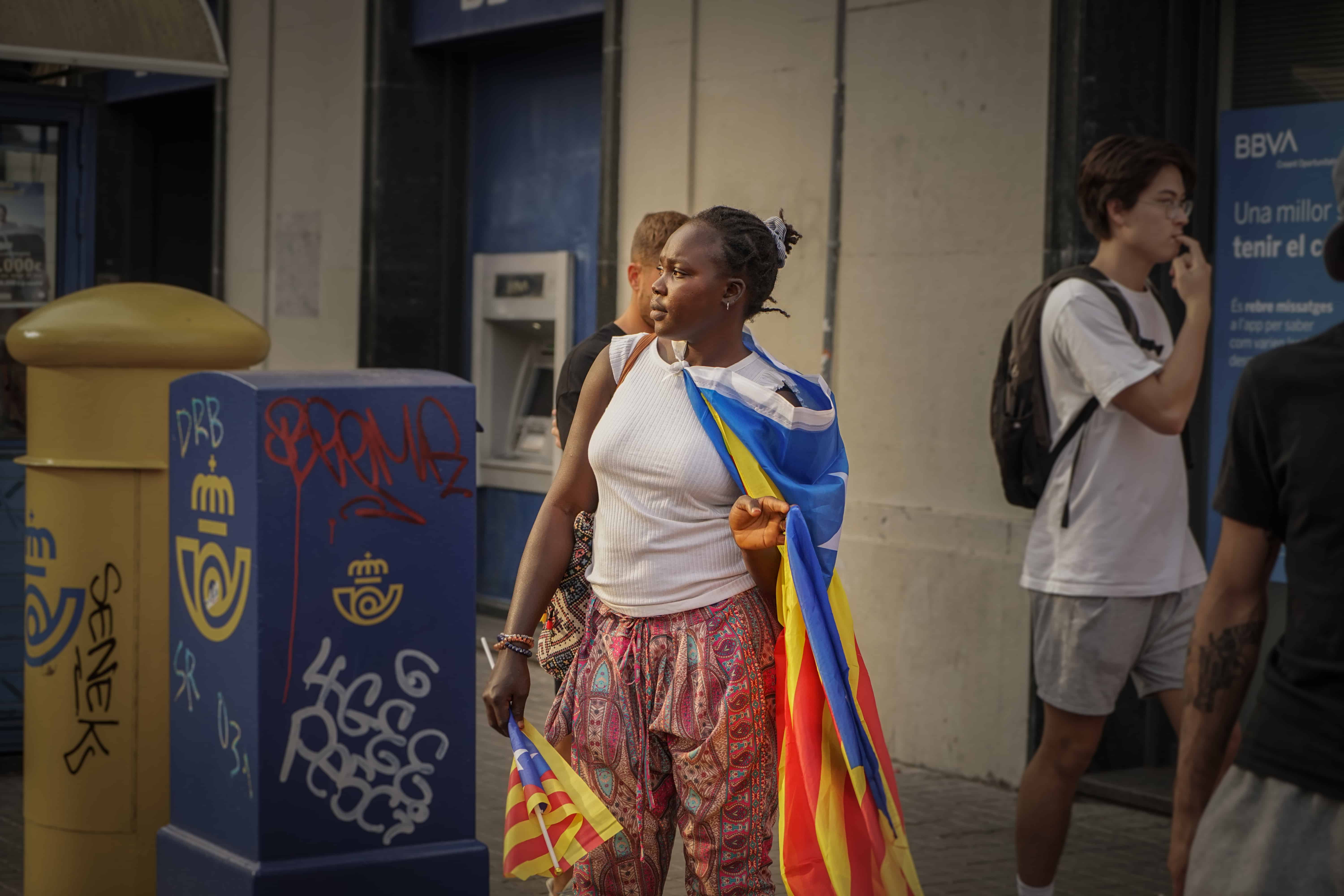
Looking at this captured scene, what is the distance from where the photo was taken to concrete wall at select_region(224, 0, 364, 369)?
33.2 ft

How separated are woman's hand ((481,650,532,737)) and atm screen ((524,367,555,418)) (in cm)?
613

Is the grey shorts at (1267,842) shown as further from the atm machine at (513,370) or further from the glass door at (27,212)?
the atm machine at (513,370)

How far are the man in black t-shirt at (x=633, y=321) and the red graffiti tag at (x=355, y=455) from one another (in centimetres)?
34

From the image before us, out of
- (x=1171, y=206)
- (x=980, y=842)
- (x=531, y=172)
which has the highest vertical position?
(x=531, y=172)

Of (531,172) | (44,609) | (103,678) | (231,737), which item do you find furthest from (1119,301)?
(531,172)

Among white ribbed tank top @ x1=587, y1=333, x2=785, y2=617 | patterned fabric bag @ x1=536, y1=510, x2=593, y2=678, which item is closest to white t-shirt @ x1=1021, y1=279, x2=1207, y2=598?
white ribbed tank top @ x1=587, y1=333, x2=785, y2=617

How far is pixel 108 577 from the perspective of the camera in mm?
4512

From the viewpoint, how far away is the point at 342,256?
33.5ft

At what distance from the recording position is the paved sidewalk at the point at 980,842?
196 inches

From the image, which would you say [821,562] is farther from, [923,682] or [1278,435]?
[923,682]

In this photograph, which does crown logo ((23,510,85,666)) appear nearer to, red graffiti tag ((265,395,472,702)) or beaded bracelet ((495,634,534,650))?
red graffiti tag ((265,395,472,702))

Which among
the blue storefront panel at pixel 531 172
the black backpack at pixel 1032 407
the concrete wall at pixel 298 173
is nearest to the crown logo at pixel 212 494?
the black backpack at pixel 1032 407

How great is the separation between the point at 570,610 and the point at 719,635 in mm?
518

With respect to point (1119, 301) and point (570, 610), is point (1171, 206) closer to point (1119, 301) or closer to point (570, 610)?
point (1119, 301)
